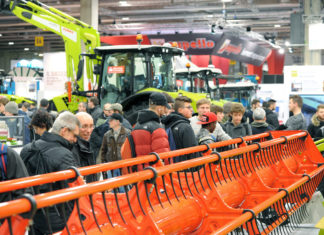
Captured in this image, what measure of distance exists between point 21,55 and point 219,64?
18741mm

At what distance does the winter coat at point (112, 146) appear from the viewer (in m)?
6.63

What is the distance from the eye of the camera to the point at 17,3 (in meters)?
12.2

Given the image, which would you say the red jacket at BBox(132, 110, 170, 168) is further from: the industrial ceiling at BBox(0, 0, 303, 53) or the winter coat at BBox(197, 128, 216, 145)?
the industrial ceiling at BBox(0, 0, 303, 53)

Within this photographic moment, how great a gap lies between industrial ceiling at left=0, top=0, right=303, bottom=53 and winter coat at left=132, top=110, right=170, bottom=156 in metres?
15.8

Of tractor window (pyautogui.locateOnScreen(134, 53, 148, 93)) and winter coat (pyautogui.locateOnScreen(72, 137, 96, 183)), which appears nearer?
winter coat (pyautogui.locateOnScreen(72, 137, 96, 183))

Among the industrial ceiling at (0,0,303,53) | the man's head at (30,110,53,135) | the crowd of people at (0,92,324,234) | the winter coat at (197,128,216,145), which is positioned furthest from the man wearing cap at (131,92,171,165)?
the industrial ceiling at (0,0,303,53)

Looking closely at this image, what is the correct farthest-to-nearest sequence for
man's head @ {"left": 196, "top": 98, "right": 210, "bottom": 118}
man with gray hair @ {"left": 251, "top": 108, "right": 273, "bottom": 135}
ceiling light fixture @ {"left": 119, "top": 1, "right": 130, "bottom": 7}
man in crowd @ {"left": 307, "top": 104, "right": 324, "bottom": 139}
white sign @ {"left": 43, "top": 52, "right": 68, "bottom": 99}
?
1. white sign @ {"left": 43, "top": 52, "right": 68, "bottom": 99}
2. ceiling light fixture @ {"left": 119, "top": 1, "right": 130, "bottom": 7}
3. man in crowd @ {"left": 307, "top": 104, "right": 324, "bottom": 139}
4. man with gray hair @ {"left": 251, "top": 108, "right": 273, "bottom": 135}
5. man's head @ {"left": 196, "top": 98, "right": 210, "bottom": 118}

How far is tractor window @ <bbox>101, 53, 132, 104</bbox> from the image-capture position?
10781mm

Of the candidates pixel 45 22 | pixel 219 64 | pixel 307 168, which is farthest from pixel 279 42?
pixel 307 168

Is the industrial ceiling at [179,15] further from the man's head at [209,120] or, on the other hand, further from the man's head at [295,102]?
the man's head at [209,120]

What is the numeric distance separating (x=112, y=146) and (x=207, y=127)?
1438 millimetres

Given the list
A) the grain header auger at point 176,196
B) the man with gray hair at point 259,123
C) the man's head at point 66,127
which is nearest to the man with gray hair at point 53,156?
the man's head at point 66,127

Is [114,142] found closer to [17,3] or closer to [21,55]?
[17,3]

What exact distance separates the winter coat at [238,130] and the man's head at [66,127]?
3.71m
